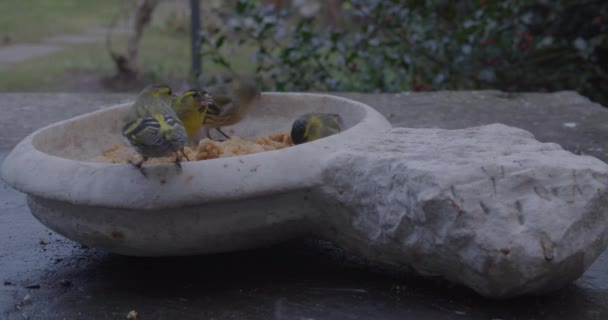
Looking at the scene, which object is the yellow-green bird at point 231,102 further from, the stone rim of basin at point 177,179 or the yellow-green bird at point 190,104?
the stone rim of basin at point 177,179

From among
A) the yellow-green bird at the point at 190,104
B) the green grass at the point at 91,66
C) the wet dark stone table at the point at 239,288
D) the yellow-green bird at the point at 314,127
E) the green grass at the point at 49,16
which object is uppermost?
the yellow-green bird at the point at 190,104

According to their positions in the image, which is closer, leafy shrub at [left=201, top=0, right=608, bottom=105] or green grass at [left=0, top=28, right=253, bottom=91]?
leafy shrub at [left=201, top=0, right=608, bottom=105]

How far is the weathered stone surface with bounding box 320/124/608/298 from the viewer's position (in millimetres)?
2162

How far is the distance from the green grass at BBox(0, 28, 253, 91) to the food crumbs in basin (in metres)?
6.13

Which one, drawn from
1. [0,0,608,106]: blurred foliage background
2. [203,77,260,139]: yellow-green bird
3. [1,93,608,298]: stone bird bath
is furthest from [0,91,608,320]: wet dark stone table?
[0,0,608,106]: blurred foliage background

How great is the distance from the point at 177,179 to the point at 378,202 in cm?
63

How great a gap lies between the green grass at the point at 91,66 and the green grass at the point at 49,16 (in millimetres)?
1082

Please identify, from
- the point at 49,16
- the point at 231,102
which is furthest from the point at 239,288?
the point at 49,16

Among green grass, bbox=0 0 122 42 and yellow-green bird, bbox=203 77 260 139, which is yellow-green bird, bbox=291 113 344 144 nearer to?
yellow-green bird, bbox=203 77 260 139

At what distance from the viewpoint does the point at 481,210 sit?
7.16 feet

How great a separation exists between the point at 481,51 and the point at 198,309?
14.5 feet

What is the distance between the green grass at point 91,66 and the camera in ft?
30.2

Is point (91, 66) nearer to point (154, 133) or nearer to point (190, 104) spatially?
point (190, 104)

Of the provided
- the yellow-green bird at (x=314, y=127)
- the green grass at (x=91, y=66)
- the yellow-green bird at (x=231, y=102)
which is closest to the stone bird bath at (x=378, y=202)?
the yellow-green bird at (x=314, y=127)
